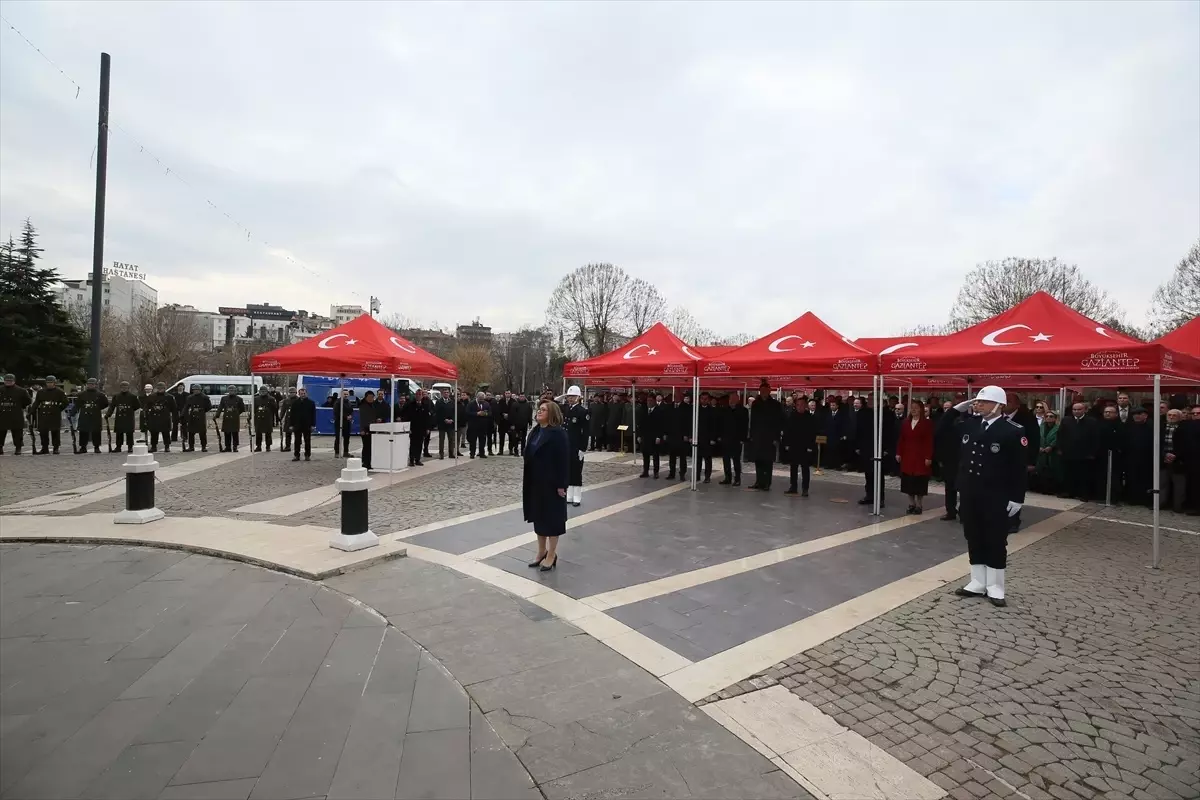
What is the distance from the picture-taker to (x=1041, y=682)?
3930mm

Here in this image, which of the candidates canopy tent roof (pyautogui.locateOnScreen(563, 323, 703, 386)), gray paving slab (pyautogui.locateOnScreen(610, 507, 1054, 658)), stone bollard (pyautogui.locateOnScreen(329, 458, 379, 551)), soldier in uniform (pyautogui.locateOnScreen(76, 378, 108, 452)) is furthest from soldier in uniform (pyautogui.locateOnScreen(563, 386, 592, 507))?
soldier in uniform (pyautogui.locateOnScreen(76, 378, 108, 452))

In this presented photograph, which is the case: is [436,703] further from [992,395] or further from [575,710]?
[992,395]

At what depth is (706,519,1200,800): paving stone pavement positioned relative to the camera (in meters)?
3.00

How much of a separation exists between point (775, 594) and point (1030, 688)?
2.07 meters

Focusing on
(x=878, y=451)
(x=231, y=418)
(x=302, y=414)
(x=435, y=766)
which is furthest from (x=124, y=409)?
(x=878, y=451)

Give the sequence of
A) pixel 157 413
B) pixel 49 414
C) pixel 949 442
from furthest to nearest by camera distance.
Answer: pixel 157 413 < pixel 49 414 < pixel 949 442

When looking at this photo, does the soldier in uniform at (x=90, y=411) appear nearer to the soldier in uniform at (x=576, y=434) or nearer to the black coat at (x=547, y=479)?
the soldier in uniform at (x=576, y=434)

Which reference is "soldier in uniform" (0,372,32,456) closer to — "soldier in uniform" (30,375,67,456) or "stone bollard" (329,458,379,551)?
"soldier in uniform" (30,375,67,456)

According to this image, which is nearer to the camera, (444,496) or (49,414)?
(444,496)

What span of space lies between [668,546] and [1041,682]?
3955 mm

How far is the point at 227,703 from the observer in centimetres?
352

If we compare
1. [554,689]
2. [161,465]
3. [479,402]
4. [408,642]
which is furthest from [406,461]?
[554,689]

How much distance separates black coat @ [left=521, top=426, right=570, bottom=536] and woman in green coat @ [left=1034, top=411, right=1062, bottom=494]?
10924mm

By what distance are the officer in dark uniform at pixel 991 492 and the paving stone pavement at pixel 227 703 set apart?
4838mm
